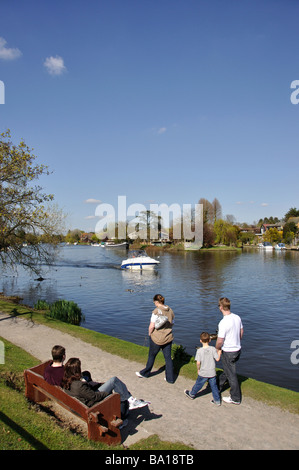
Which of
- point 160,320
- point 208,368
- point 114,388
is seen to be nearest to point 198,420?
point 208,368

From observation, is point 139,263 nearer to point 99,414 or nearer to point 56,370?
point 56,370

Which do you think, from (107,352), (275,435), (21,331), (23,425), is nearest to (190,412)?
(275,435)

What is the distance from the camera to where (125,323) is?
2006cm

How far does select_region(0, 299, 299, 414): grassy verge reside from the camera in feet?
25.8

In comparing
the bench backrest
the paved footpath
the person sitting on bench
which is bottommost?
the paved footpath

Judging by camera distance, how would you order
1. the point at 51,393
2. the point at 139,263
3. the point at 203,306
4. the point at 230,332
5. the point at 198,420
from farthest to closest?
the point at 139,263 → the point at 203,306 → the point at 230,332 → the point at 198,420 → the point at 51,393

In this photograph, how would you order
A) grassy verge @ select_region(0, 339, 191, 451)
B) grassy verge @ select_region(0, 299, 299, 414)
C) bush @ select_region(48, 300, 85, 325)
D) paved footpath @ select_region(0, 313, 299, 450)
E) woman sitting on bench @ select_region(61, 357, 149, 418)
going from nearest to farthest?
grassy verge @ select_region(0, 339, 191, 451)
woman sitting on bench @ select_region(61, 357, 149, 418)
paved footpath @ select_region(0, 313, 299, 450)
grassy verge @ select_region(0, 299, 299, 414)
bush @ select_region(48, 300, 85, 325)

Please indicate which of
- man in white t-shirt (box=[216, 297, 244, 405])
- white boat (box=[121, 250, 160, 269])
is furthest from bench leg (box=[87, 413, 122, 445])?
white boat (box=[121, 250, 160, 269])

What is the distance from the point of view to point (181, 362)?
1037 cm

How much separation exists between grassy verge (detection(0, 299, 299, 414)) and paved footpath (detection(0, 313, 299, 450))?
36 cm

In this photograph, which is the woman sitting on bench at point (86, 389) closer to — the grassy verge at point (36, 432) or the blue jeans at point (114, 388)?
the blue jeans at point (114, 388)

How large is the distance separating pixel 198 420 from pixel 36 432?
3.17m

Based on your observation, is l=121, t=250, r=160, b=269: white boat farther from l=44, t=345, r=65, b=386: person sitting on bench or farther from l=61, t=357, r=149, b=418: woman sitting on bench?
l=61, t=357, r=149, b=418: woman sitting on bench

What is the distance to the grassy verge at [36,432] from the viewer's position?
512 cm
